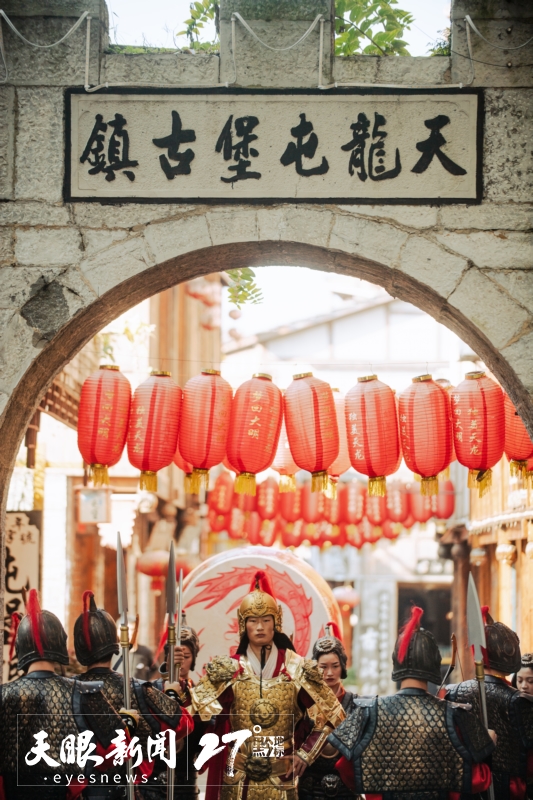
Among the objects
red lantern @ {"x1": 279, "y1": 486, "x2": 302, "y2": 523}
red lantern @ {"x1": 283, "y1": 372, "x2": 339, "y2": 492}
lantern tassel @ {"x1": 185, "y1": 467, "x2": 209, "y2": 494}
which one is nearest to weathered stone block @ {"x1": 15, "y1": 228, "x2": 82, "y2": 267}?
lantern tassel @ {"x1": 185, "y1": 467, "x2": 209, "y2": 494}

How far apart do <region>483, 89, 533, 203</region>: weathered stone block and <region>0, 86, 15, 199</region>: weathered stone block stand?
3.13 meters

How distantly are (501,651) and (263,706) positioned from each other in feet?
6.32

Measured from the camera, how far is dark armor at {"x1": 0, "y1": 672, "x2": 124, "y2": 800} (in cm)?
577

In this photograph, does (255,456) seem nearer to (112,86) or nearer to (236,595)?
(236,595)

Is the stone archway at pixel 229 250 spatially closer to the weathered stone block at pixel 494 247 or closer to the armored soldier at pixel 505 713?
the weathered stone block at pixel 494 247

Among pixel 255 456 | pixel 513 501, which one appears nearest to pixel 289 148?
pixel 255 456

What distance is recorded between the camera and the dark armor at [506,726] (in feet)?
21.6

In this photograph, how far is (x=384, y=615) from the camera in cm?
2559

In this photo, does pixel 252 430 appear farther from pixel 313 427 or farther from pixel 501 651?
pixel 501 651

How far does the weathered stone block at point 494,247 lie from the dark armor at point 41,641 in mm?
3508

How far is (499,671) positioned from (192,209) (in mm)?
3951

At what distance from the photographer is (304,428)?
25.5ft

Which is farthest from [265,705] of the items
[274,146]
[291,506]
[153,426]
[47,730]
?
[291,506]

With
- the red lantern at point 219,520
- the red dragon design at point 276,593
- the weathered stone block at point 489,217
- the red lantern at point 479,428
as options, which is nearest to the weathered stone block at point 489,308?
the weathered stone block at point 489,217
